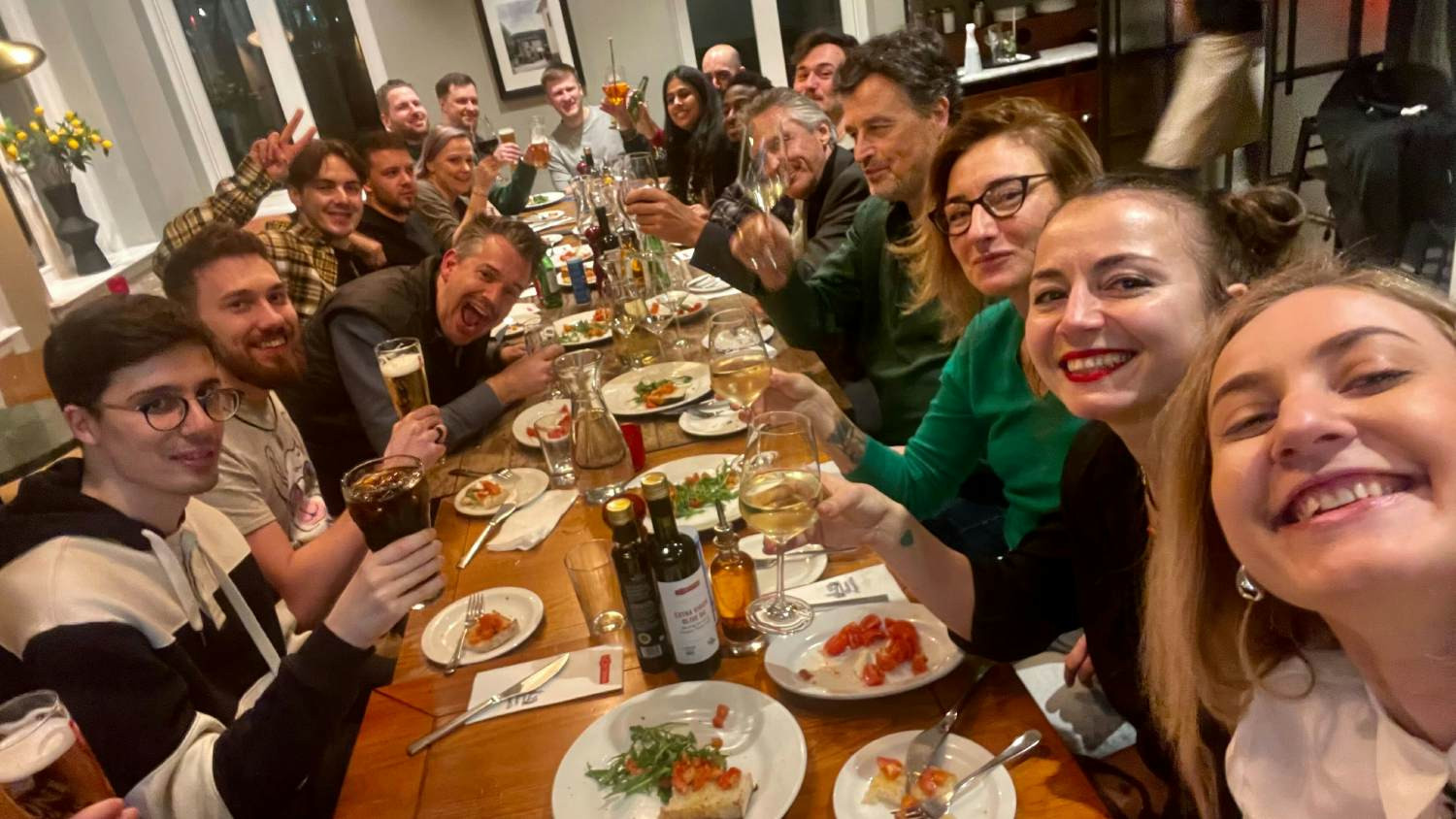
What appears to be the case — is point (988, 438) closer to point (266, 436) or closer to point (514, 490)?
point (514, 490)

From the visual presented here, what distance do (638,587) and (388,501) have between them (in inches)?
14.8

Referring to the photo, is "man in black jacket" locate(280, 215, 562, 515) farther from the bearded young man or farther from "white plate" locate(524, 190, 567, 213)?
"white plate" locate(524, 190, 567, 213)

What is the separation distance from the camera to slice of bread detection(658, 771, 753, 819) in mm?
1005

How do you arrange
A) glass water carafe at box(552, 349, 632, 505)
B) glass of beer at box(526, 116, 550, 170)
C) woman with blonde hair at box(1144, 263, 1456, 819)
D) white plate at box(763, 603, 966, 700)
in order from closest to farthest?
woman with blonde hair at box(1144, 263, 1456, 819), white plate at box(763, 603, 966, 700), glass water carafe at box(552, 349, 632, 505), glass of beer at box(526, 116, 550, 170)

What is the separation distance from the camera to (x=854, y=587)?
1399 mm

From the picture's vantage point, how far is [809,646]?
4.12ft

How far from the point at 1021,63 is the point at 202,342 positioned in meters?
5.53

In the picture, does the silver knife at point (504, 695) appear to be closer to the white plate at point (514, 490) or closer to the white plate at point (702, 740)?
the white plate at point (702, 740)

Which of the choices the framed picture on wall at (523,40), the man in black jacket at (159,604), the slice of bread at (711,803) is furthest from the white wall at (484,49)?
the slice of bread at (711,803)

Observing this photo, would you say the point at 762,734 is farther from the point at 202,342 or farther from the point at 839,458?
the point at 202,342

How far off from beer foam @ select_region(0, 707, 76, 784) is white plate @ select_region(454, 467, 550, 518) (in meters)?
0.94

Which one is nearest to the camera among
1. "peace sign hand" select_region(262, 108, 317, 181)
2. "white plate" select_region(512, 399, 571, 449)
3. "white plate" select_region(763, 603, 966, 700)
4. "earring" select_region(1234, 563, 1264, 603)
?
"earring" select_region(1234, 563, 1264, 603)

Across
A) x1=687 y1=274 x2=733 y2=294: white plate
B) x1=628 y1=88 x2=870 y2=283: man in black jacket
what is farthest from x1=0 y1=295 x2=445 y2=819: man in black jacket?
x1=687 y1=274 x2=733 y2=294: white plate

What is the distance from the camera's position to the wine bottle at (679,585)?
1190 mm
